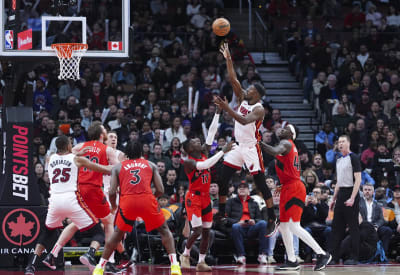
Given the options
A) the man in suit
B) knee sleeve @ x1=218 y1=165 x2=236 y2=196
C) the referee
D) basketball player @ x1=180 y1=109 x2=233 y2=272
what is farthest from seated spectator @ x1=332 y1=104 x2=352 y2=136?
knee sleeve @ x1=218 y1=165 x2=236 y2=196

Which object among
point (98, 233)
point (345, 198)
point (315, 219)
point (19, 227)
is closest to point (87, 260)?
point (98, 233)

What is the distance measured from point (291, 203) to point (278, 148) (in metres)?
0.91

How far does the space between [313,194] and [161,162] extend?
3.22m

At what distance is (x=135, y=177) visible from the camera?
33.3 feet

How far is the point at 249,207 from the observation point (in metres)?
14.8

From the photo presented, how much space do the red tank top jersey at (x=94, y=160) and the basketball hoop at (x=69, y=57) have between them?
47.0 inches

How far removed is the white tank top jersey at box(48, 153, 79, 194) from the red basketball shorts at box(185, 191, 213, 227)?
1.99 metres

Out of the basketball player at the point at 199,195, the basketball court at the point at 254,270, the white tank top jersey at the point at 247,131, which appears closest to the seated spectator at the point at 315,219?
the basketball court at the point at 254,270

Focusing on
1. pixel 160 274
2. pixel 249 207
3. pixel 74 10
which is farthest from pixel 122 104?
pixel 160 274

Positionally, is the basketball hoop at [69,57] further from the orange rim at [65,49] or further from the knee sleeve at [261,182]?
the knee sleeve at [261,182]

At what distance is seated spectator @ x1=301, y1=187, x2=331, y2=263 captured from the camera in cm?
1476

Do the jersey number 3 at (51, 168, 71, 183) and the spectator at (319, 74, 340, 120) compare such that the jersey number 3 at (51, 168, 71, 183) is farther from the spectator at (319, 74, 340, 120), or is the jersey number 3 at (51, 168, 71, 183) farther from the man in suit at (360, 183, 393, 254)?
the spectator at (319, 74, 340, 120)

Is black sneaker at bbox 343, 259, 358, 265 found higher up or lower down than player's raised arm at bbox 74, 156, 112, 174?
lower down

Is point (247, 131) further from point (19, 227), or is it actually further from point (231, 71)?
point (19, 227)
